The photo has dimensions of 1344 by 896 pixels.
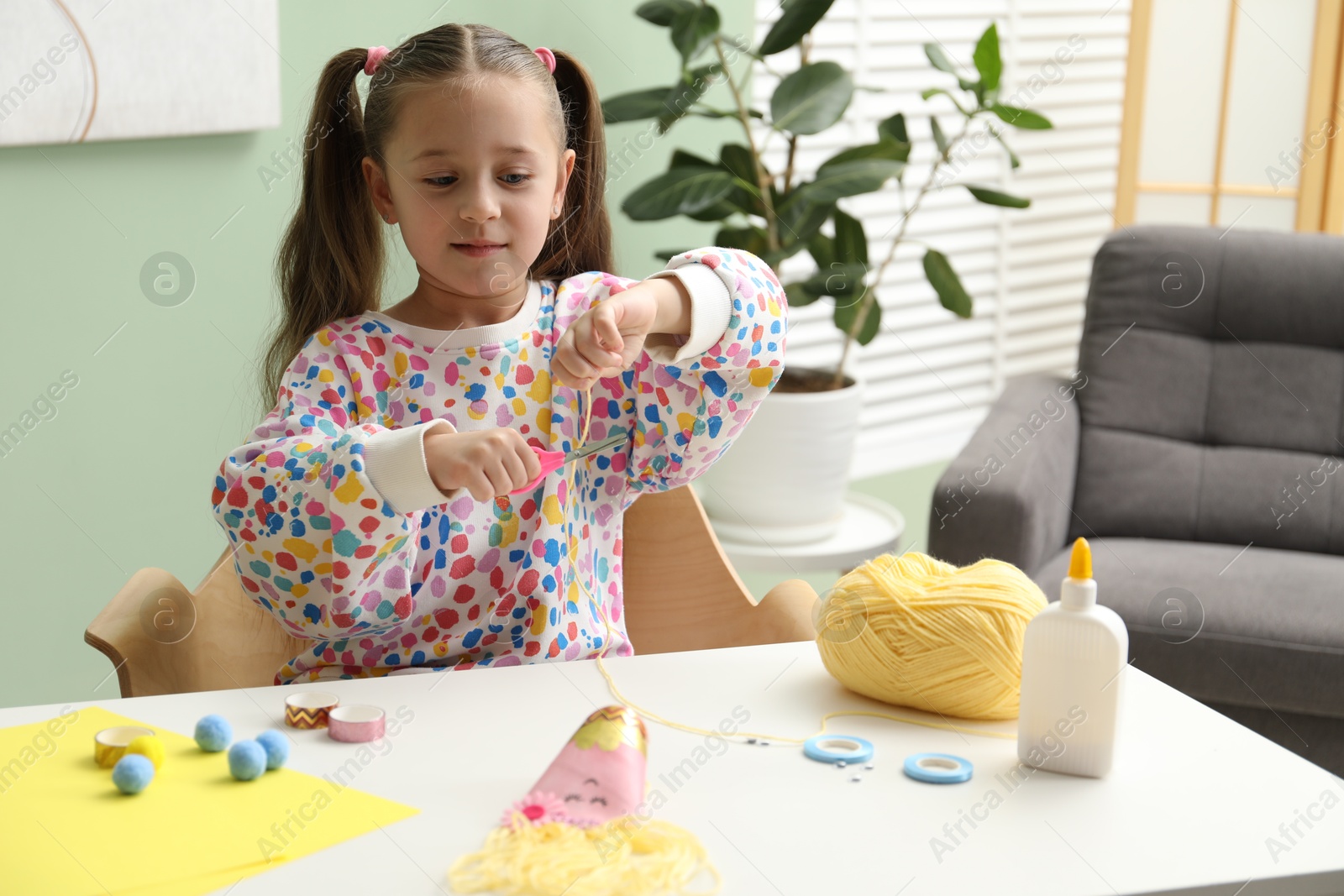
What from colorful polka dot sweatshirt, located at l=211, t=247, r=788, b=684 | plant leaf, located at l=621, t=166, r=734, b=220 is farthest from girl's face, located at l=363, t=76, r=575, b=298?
plant leaf, located at l=621, t=166, r=734, b=220

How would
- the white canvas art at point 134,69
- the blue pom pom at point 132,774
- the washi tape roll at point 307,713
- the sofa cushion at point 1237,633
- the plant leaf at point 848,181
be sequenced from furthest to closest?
1. the plant leaf at point 848,181
2. the sofa cushion at point 1237,633
3. the white canvas art at point 134,69
4. the washi tape roll at point 307,713
5. the blue pom pom at point 132,774

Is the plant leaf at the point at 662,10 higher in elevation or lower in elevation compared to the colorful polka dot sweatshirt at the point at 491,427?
higher

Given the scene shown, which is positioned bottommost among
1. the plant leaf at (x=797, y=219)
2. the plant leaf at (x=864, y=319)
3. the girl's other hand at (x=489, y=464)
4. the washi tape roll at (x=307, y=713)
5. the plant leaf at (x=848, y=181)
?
the washi tape roll at (x=307, y=713)

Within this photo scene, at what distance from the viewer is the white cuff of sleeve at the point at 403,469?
0.96m

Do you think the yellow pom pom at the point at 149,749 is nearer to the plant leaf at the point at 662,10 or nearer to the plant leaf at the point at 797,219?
the plant leaf at the point at 797,219

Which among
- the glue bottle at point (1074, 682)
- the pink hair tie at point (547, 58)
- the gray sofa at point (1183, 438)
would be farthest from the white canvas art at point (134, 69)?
the glue bottle at point (1074, 682)

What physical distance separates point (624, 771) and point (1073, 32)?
9.97 ft

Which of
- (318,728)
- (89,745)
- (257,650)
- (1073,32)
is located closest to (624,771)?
(318,728)

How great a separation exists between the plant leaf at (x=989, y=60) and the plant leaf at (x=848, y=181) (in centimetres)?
23

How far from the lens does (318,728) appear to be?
93cm

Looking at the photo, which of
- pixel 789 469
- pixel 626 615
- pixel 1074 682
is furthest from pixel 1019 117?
pixel 1074 682

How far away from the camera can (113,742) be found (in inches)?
34.4

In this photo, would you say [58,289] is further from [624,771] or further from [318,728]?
[624,771]

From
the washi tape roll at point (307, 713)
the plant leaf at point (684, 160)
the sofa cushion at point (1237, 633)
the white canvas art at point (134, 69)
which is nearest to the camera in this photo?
the washi tape roll at point (307, 713)
